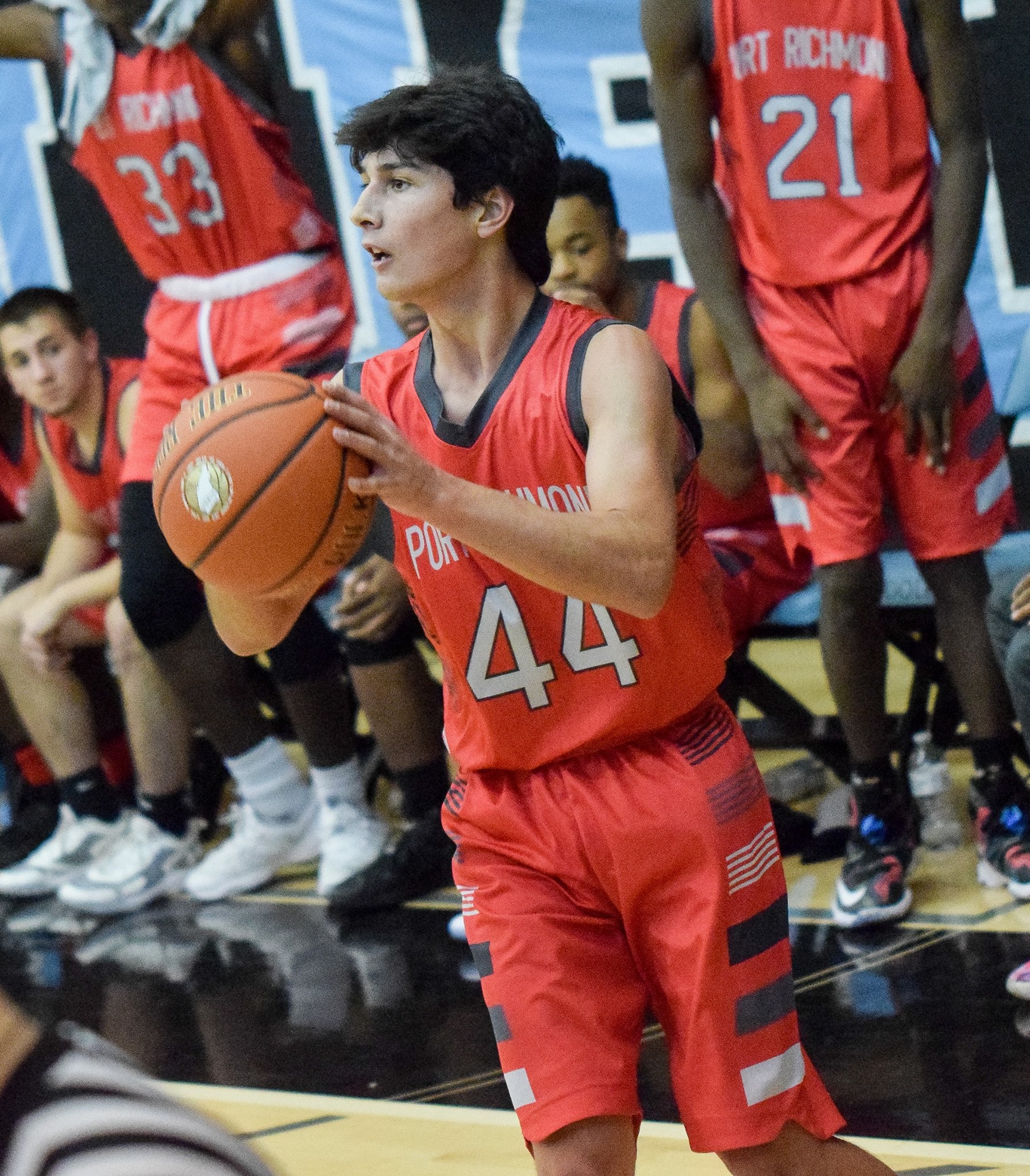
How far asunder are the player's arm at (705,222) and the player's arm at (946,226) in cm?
23

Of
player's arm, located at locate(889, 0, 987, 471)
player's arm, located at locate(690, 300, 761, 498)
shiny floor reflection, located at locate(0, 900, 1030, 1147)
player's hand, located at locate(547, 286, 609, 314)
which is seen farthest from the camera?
player's arm, located at locate(690, 300, 761, 498)

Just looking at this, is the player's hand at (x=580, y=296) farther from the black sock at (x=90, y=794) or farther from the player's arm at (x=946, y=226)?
the black sock at (x=90, y=794)

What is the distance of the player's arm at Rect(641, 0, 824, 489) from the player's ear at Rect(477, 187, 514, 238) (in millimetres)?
1520

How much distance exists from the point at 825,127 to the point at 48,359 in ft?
7.90

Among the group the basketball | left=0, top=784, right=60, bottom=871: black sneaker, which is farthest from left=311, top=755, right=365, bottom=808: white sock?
the basketball

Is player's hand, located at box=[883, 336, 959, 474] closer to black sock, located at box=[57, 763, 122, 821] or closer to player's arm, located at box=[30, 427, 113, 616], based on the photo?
player's arm, located at box=[30, 427, 113, 616]

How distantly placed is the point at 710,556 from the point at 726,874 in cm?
46

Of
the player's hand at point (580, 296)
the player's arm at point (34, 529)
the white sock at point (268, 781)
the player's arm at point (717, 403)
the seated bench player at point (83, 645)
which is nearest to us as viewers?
the player's hand at point (580, 296)

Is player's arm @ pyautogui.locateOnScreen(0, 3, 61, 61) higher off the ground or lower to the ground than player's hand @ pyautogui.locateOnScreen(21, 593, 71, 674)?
higher

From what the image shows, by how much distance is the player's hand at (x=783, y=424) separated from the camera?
3574mm

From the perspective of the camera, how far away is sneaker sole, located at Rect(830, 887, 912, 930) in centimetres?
363

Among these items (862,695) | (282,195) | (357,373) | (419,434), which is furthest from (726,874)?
(282,195)

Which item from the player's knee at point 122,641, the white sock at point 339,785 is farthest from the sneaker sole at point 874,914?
the player's knee at point 122,641

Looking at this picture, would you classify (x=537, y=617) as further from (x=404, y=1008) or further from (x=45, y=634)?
(x=45, y=634)
